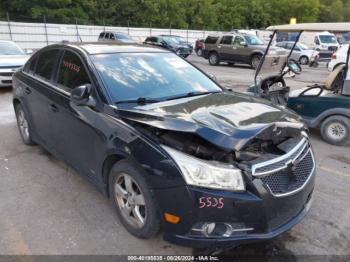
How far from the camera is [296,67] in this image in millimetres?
6535

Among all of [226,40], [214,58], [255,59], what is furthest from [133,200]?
[214,58]

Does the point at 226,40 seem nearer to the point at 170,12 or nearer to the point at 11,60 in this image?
the point at 11,60

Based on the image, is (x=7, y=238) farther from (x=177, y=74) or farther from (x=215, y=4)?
(x=215, y=4)

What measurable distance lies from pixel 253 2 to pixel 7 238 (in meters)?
54.3

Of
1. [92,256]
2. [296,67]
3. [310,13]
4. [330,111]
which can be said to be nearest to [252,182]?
[92,256]

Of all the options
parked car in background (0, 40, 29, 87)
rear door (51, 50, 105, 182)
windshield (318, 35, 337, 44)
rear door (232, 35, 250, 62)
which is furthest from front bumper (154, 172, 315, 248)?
windshield (318, 35, 337, 44)

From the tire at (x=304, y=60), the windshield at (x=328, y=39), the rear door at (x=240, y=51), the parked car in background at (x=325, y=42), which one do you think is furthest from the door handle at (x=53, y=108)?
the windshield at (x=328, y=39)

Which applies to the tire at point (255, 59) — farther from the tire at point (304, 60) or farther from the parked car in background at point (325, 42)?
the parked car in background at point (325, 42)

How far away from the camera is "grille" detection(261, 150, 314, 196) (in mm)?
2496

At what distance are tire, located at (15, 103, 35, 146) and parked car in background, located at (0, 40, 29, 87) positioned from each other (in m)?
4.47

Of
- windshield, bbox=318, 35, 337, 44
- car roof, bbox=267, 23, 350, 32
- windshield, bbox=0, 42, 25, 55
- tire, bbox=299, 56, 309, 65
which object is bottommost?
tire, bbox=299, 56, 309, 65

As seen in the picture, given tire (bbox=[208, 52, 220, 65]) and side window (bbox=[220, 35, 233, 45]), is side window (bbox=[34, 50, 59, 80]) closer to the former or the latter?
side window (bbox=[220, 35, 233, 45])

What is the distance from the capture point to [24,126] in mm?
5031

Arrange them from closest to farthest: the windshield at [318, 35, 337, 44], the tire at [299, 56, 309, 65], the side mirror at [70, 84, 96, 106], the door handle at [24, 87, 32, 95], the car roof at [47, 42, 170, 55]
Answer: the side mirror at [70, 84, 96, 106]
the car roof at [47, 42, 170, 55]
the door handle at [24, 87, 32, 95]
the tire at [299, 56, 309, 65]
the windshield at [318, 35, 337, 44]
